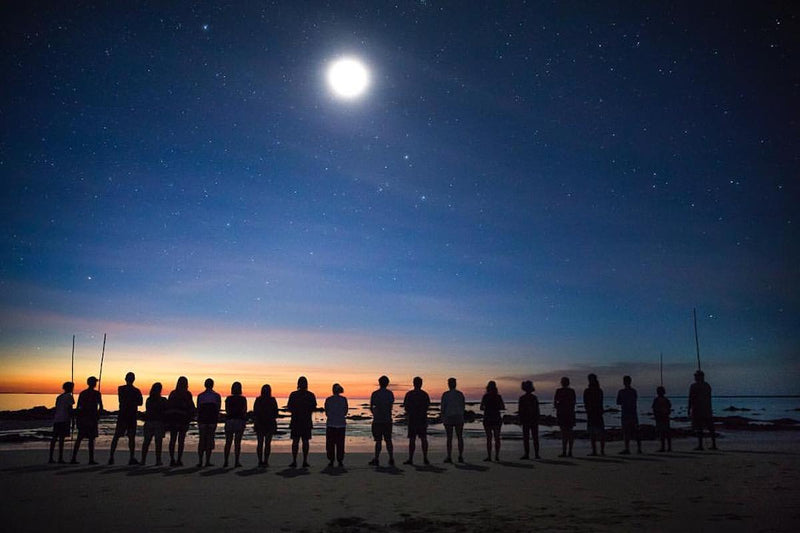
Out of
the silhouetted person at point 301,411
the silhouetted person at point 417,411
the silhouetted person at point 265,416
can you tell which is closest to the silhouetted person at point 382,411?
the silhouetted person at point 417,411

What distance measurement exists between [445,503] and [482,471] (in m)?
3.86

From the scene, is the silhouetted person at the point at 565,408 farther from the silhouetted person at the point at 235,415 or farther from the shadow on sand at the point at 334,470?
the silhouetted person at the point at 235,415

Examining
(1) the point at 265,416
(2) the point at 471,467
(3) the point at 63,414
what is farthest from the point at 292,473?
(3) the point at 63,414

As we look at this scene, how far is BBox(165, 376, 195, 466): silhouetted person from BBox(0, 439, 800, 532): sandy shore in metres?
0.92

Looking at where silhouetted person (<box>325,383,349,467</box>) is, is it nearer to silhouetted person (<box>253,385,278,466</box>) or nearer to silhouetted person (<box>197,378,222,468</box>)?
silhouetted person (<box>253,385,278,466</box>)

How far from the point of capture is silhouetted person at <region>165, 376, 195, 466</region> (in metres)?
12.2

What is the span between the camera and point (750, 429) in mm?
30938

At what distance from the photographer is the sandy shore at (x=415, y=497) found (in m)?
6.15

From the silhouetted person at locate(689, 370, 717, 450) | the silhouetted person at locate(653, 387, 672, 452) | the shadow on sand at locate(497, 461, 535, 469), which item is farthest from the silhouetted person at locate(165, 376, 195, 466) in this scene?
the silhouetted person at locate(689, 370, 717, 450)

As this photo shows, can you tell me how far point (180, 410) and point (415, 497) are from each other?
7.08 metres

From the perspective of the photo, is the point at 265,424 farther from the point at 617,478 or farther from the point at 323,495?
the point at 617,478

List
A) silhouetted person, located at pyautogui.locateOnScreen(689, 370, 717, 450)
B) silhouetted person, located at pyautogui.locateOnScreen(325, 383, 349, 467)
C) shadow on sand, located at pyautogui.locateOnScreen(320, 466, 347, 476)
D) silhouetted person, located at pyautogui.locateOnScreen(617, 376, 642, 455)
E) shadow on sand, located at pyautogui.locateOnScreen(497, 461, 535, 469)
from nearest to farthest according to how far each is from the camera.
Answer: shadow on sand, located at pyautogui.locateOnScreen(320, 466, 347, 476)
shadow on sand, located at pyautogui.locateOnScreen(497, 461, 535, 469)
silhouetted person, located at pyautogui.locateOnScreen(325, 383, 349, 467)
silhouetted person, located at pyautogui.locateOnScreen(617, 376, 642, 455)
silhouetted person, located at pyautogui.locateOnScreen(689, 370, 717, 450)

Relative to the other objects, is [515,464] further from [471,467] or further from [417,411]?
[417,411]

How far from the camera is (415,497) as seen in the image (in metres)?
7.95
